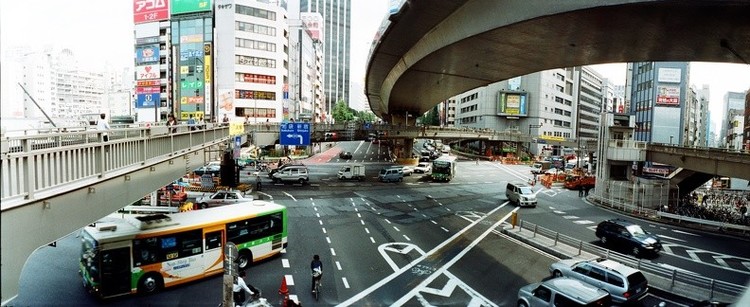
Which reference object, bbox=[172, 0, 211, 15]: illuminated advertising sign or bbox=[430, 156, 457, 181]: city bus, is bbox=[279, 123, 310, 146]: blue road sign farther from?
bbox=[172, 0, 211, 15]: illuminated advertising sign

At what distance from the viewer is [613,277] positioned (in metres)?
14.7

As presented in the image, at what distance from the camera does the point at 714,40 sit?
720 inches

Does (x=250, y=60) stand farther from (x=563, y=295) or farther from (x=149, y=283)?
(x=563, y=295)

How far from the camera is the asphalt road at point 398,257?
1496cm

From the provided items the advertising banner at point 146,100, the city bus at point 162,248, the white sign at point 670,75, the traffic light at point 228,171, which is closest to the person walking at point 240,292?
the city bus at point 162,248

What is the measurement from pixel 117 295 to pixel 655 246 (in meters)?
22.9

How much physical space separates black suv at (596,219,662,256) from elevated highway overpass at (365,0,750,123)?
8.93m

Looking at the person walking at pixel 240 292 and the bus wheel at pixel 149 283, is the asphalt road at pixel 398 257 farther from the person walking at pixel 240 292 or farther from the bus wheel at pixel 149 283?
the person walking at pixel 240 292

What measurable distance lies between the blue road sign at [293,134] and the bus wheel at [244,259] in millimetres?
24617

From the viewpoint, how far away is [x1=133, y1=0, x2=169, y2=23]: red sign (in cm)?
7344

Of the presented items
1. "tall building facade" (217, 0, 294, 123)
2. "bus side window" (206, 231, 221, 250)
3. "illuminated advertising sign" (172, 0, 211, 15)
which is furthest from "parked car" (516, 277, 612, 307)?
"illuminated advertising sign" (172, 0, 211, 15)

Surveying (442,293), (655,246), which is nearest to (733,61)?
(655,246)

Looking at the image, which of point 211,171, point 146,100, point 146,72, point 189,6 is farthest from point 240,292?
point 146,72

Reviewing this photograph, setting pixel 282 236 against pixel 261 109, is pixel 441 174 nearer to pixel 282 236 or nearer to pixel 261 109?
pixel 282 236
